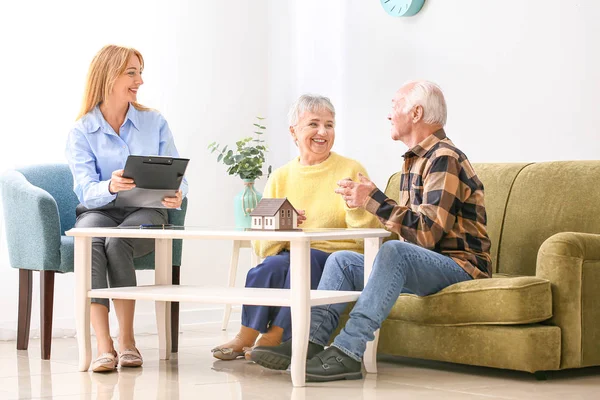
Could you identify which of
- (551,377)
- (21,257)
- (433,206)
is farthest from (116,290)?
(551,377)

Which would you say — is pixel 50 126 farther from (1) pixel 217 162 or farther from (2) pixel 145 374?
(2) pixel 145 374

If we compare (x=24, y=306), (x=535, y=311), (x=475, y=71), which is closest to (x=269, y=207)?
(x=535, y=311)

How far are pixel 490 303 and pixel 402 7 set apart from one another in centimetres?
205

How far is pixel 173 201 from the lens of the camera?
3451mm

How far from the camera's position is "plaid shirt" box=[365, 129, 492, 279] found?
2.94m

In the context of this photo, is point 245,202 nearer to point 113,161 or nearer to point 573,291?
point 113,161

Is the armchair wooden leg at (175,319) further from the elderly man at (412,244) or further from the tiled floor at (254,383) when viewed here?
the elderly man at (412,244)

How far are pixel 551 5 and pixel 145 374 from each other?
7.33 feet

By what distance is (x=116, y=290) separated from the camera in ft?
10.5

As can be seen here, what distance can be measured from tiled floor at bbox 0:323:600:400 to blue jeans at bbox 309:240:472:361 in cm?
16

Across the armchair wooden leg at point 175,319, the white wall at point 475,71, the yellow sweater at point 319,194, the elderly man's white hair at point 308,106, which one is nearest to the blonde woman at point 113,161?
the armchair wooden leg at point 175,319

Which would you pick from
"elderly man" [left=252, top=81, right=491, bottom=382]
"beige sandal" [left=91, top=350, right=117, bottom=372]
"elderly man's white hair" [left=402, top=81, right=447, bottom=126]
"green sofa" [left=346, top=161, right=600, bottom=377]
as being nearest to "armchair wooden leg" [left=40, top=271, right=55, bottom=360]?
"beige sandal" [left=91, top=350, right=117, bottom=372]

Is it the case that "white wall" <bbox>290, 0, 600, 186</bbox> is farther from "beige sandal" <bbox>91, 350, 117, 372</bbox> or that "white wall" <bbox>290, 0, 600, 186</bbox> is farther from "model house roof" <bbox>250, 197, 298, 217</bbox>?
"beige sandal" <bbox>91, 350, 117, 372</bbox>

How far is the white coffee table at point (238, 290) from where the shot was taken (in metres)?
2.76
